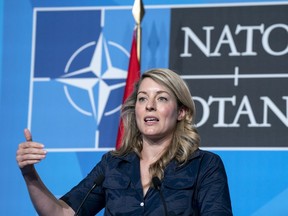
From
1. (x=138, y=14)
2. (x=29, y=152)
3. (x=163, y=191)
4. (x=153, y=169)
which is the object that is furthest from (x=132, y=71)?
(x=29, y=152)

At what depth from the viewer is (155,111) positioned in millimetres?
2695

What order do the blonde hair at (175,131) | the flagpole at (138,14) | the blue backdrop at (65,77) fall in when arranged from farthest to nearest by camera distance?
the blue backdrop at (65,77)
the flagpole at (138,14)
the blonde hair at (175,131)

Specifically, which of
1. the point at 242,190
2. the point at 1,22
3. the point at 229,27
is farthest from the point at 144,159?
the point at 1,22

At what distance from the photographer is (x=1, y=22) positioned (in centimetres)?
414

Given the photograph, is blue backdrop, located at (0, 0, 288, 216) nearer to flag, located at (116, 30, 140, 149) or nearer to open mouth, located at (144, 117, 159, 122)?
flag, located at (116, 30, 140, 149)

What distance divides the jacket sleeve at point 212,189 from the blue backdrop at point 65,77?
129 cm

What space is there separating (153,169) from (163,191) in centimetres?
15

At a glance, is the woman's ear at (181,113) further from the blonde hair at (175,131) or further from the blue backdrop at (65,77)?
the blue backdrop at (65,77)

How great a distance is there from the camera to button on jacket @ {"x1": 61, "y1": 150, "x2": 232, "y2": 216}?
246 cm

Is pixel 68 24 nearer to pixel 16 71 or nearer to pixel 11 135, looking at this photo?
pixel 16 71

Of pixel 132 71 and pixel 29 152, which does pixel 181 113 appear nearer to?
pixel 29 152

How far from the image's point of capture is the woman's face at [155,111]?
2.69 m

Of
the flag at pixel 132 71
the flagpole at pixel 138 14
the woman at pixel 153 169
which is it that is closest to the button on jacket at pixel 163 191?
the woman at pixel 153 169

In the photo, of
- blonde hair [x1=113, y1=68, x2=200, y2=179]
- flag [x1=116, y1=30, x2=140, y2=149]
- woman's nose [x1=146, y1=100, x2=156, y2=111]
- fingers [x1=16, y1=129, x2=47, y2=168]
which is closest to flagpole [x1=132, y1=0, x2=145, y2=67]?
flag [x1=116, y1=30, x2=140, y2=149]
